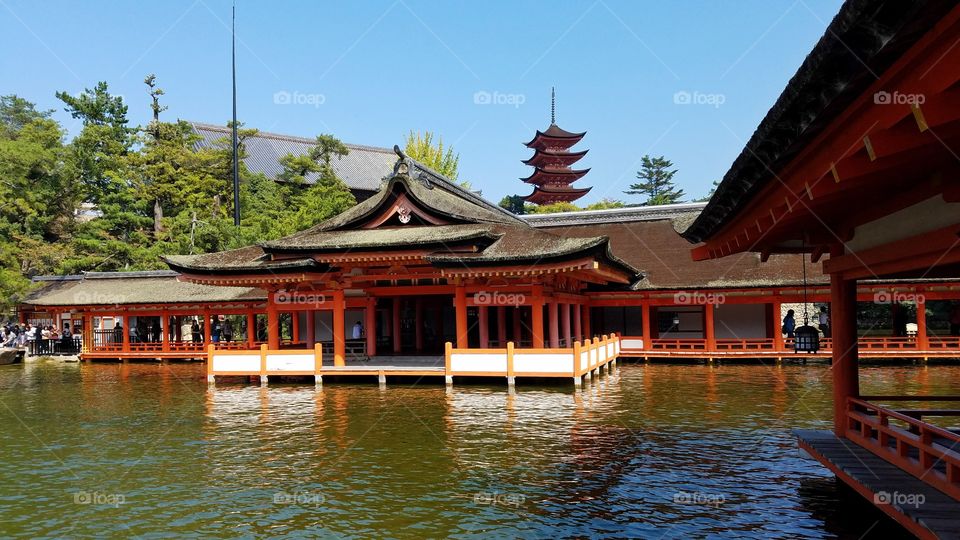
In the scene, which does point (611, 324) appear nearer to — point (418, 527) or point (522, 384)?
point (522, 384)

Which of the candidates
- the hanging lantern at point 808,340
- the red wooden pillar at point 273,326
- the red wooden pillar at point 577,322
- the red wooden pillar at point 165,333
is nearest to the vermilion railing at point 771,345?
the red wooden pillar at point 577,322

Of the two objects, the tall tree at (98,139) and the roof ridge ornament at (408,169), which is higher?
the tall tree at (98,139)

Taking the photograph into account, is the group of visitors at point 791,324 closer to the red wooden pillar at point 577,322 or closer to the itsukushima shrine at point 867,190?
the red wooden pillar at point 577,322

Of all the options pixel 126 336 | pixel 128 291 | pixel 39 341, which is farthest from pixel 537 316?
pixel 39 341

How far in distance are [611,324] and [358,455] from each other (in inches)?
895

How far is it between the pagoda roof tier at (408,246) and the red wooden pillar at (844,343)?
431 inches

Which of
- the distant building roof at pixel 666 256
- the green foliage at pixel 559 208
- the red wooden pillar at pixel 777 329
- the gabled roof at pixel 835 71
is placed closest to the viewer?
the gabled roof at pixel 835 71

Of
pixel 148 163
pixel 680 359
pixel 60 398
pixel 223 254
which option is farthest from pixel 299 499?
pixel 148 163

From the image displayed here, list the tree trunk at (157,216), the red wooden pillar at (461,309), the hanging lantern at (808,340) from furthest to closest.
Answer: the tree trunk at (157,216), the red wooden pillar at (461,309), the hanging lantern at (808,340)

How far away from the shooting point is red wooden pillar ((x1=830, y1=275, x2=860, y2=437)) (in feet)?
33.0

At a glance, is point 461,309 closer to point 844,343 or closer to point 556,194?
point 844,343

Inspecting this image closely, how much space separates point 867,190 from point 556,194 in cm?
7131

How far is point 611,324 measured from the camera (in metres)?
34.1

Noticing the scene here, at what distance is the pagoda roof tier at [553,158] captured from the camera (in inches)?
3066
